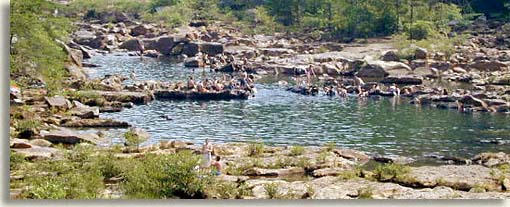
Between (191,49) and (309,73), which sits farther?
(191,49)

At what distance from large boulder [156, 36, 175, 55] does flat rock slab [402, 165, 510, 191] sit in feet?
91.1

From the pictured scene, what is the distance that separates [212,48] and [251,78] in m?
9.66

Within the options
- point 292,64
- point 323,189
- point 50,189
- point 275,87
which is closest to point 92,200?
point 50,189

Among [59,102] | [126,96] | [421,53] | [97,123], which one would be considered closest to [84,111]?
[59,102]

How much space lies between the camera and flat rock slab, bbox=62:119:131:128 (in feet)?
53.8

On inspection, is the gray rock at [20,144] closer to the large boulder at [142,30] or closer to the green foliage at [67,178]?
the green foliage at [67,178]

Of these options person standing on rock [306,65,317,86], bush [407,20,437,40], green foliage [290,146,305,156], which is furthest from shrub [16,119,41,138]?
bush [407,20,437,40]

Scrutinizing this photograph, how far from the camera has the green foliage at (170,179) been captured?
8.91 meters

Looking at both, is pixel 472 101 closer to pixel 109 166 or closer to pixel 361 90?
pixel 361 90

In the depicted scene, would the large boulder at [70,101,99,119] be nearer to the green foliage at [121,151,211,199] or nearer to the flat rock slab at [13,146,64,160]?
the flat rock slab at [13,146,64,160]

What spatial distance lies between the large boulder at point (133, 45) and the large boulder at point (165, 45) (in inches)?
35.0

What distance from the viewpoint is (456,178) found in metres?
11.0

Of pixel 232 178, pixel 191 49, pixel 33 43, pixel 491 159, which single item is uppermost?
pixel 33 43

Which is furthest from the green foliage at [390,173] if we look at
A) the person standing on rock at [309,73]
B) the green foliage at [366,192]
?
the person standing on rock at [309,73]
